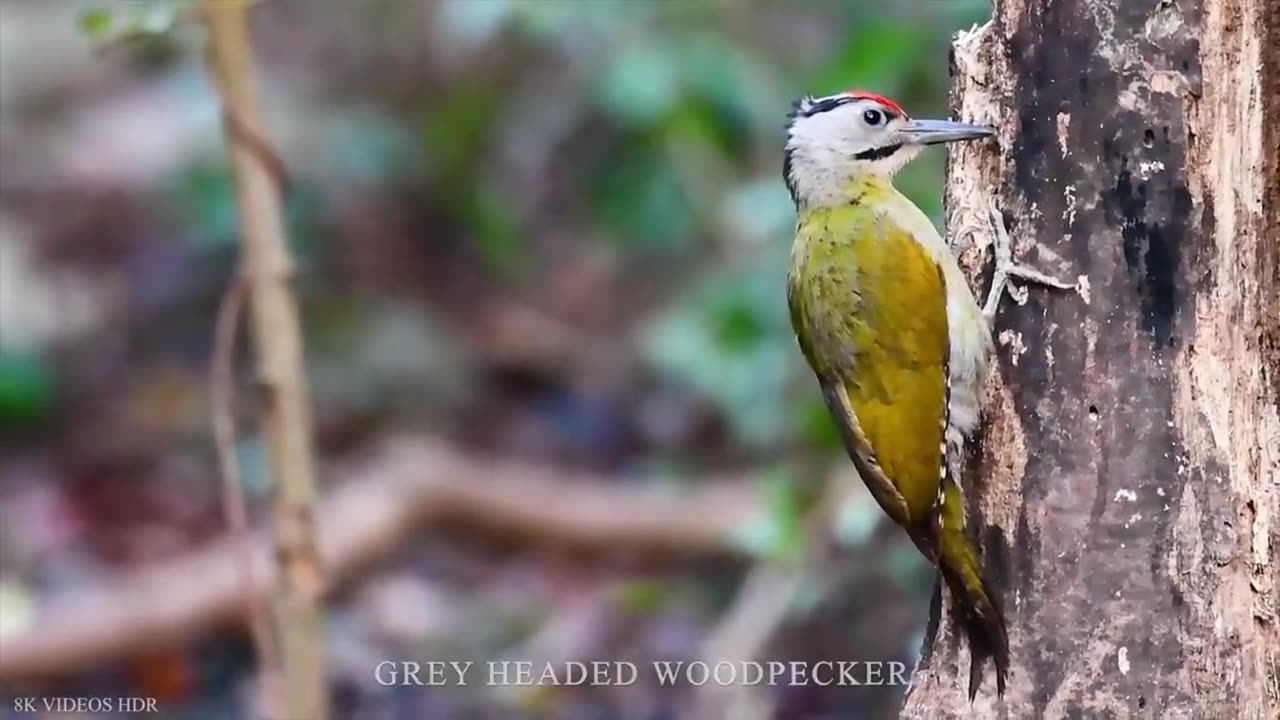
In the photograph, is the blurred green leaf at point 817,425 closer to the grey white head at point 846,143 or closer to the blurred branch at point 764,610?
the blurred branch at point 764,610

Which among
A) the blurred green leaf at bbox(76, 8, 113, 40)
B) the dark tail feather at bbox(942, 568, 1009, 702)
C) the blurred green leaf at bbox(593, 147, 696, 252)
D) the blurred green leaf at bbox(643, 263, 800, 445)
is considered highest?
the blurred green leaf at bbox(593, 147, 696, 252)

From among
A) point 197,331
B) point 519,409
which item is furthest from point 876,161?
point 197,331

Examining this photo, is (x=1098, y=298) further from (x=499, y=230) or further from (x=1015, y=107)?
(x=499, y=230)

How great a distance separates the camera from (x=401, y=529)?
282 inches

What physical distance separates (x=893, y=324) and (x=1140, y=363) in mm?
578

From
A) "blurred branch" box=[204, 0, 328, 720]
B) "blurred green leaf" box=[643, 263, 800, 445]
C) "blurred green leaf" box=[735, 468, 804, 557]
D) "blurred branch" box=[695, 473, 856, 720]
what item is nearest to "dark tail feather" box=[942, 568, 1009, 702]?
"blurred branch" box=[204, 0, 328, 720]

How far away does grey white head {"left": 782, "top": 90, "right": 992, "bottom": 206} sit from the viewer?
3.82 metres

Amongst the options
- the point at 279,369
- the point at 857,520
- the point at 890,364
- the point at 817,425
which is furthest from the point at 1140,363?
the point at 817,425

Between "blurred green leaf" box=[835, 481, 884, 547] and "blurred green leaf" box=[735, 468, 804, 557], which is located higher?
"blurred green leaf" box=[735, 468, 804, 557]

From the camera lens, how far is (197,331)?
30.1ft

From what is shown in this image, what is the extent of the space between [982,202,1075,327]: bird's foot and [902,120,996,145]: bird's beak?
0.15 metres

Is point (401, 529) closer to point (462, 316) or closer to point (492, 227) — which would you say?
point (492, 227)

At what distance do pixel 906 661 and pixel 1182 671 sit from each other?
2.39 m

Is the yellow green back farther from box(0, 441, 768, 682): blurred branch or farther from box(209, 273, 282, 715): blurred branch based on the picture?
box(0, 441, 768, 682): blurred branch
